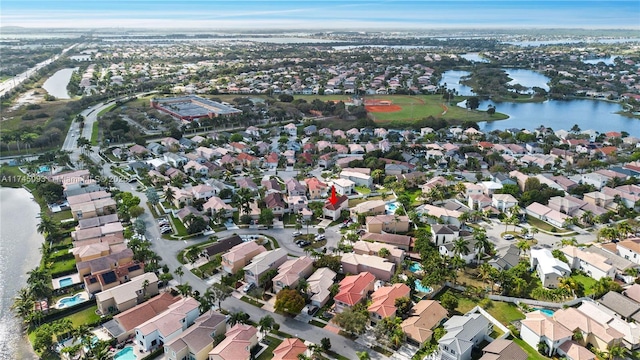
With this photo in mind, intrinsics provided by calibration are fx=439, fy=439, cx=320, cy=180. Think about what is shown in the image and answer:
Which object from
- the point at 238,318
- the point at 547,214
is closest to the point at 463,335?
the point at 238,318

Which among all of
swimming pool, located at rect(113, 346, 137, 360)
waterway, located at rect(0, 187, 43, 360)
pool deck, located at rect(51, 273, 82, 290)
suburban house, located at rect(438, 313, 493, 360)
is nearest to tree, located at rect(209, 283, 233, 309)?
swimming pool, located at rect(113, 346, 137, 360)

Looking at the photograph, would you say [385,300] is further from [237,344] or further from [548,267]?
[548,267]

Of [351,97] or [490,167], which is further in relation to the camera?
[351,97]

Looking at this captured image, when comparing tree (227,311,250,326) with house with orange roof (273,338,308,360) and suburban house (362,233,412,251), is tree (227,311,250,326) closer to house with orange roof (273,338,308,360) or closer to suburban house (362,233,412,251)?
house with orange roof (273,338,308,360)

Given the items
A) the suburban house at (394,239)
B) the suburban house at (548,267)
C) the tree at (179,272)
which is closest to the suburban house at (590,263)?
the suburban house at (548,267)

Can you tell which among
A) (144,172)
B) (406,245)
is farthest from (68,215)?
(406,245)

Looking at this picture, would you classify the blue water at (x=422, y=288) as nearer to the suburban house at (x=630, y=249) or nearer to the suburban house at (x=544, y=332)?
the suburban house at (x=544, y=332)

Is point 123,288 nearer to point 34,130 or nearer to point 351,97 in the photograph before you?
point 34,130
